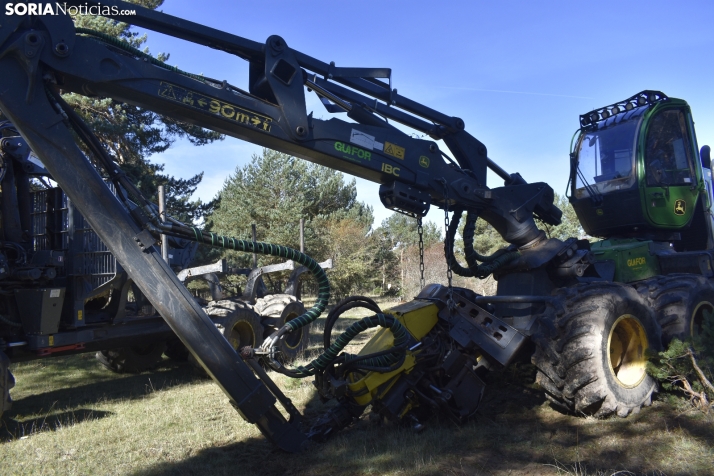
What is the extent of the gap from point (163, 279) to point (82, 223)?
166 inches

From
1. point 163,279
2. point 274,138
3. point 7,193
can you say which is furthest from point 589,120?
point 7,193

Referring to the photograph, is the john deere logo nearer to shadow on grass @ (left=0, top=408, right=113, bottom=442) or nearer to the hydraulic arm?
the hydraulic arm

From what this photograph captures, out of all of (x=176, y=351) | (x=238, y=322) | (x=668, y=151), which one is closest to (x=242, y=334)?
(x=238, y=322)

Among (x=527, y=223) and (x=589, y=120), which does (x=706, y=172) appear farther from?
(x=527, y=223)

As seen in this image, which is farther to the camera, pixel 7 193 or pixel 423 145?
pixel 7 193

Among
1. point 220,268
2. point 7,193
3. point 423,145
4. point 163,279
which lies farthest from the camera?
point 220,268

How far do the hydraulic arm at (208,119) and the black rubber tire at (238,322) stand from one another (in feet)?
14.8

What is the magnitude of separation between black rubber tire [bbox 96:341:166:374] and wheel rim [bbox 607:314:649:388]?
7.19m

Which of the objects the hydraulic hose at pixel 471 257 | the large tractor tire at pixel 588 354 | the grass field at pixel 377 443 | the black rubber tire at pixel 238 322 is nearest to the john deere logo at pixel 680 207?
the large tractor tire at pixel 588 354

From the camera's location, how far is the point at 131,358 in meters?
A: 9.91

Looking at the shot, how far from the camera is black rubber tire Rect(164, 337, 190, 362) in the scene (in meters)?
10.5

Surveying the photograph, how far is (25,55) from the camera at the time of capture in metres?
3.92

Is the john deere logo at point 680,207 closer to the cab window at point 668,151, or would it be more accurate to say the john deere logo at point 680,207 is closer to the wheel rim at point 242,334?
the cab window at point 668,151

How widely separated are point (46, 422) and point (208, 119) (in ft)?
14.7
